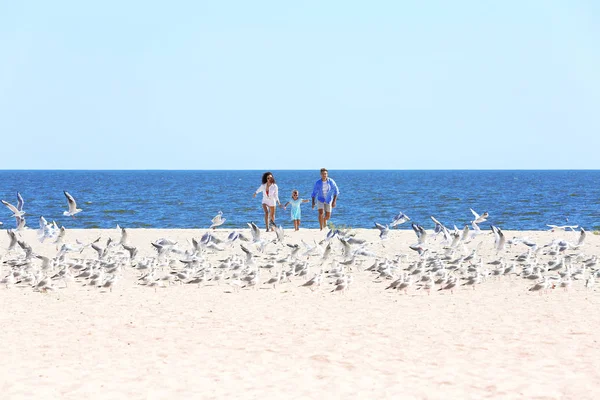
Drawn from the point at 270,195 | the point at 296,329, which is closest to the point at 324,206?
the point at 270,195

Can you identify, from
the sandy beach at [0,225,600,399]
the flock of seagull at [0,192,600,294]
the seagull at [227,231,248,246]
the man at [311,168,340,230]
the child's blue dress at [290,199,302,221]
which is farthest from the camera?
the child's blue dress at [290,199,302,221]

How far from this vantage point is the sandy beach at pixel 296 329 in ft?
25.5

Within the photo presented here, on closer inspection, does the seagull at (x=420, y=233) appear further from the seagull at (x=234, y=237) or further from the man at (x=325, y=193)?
the man at (x=325, y=193)

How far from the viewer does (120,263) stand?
627 inches

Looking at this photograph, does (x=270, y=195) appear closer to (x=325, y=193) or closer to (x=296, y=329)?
(x=325, y=193)

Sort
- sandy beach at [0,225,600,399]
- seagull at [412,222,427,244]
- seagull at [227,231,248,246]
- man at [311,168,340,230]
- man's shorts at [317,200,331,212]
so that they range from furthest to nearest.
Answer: man's shorts at [317,200,331,212] → man at [311,168,340,230] → seagull at [227,231,248,246] → seagull at [412,222,427,244] → sandy beach at [0,225,600,399]

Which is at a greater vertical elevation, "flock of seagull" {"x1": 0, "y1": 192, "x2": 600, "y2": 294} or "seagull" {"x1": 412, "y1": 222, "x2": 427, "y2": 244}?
"seagull" {"x1": 412, "y1": 222, "x2": 427, "y2": 244}

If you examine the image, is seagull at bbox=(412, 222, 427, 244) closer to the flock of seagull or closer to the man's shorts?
the flock of seagull

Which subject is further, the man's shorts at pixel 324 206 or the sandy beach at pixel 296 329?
the man's shorts at pixel 324 206

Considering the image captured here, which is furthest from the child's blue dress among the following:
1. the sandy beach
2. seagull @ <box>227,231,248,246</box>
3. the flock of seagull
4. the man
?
the sandy beach

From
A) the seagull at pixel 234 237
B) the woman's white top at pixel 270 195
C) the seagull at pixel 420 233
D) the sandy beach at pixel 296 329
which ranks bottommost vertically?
the sandy beach at pixel 296 329

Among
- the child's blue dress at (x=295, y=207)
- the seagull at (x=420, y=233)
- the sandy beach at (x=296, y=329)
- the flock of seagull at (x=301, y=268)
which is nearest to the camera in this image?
the sandy beach at (x=296, y=329)

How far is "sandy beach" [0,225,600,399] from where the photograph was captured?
25.5 ft

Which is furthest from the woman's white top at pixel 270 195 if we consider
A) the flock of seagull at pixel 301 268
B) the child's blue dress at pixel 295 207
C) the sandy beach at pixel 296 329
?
the sandy beach at pixel 296 329
